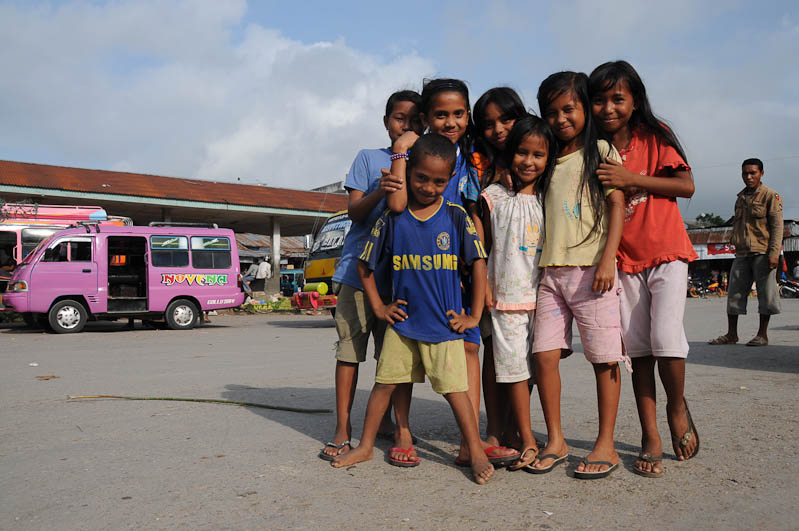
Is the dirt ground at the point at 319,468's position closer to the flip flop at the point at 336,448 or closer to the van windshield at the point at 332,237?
the flip flop at the point at 336,448

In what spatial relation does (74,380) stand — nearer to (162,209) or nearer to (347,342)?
(347,342)

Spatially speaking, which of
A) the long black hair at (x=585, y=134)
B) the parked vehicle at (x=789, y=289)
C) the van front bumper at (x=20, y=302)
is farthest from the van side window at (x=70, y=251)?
the parked vehicle at (x=789, y=289)

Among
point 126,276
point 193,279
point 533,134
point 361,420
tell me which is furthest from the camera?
point 193,279

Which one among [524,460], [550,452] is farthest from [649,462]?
[524,460]

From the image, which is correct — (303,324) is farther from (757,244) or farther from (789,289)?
(789,289)

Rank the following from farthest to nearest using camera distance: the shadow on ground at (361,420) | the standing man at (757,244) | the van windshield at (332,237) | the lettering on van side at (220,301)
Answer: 1. the lettering on van side at (220,301)
2. the van windshield at (332,237)
3. the standing man at (757,244)
4. the shadow on ground at (361,420)

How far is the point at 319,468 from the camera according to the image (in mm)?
3094

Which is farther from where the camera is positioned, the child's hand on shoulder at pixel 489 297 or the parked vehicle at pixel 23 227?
the parked vehicle at pixel 23 227

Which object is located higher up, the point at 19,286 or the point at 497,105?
the point at 497,105

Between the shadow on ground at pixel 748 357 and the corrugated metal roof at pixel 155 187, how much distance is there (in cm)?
1346

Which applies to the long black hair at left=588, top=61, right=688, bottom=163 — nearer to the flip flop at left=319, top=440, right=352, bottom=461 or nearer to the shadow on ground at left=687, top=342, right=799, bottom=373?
the flip flop at left=319, top=440, right=352, bottom=461

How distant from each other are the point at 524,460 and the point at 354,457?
32.0 inches

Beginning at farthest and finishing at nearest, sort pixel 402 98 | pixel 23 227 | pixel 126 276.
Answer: pixel 23 227, pixel 126 276, pixel 402 98

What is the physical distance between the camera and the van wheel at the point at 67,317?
39.6 feet
